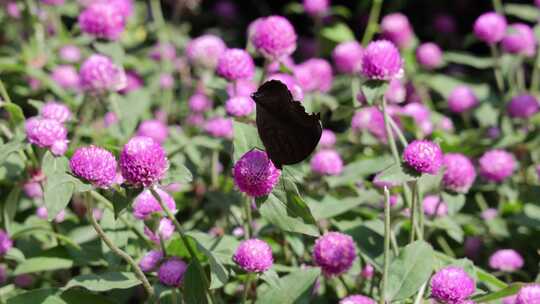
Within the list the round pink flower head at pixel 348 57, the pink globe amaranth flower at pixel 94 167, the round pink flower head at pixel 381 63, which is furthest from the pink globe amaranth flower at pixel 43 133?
the round pink flower head at pixel 348 57

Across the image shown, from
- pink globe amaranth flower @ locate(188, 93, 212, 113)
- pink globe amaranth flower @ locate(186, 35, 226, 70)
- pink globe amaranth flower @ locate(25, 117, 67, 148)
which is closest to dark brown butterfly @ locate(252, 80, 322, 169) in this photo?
pink globe amaranth flower @ locate(25, 117, 67, 148)

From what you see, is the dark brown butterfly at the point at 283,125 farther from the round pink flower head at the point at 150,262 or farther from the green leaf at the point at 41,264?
the green leaf at the point at 41,264

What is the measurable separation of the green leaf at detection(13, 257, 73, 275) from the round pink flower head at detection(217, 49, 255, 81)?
0.81 m

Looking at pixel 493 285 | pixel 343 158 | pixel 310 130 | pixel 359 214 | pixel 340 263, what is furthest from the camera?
pixel 343 158

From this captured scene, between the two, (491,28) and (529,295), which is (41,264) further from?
(491,28)

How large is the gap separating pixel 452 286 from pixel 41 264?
4.06ft

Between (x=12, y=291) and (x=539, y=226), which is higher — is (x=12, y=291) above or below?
below

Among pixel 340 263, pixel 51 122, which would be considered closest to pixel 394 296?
pixel 340 263

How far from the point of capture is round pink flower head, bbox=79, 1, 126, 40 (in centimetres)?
307

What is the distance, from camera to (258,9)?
5320 mm

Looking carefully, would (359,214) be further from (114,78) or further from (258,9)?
(258,9)

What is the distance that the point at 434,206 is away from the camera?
272cm

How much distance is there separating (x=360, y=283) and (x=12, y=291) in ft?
3.74

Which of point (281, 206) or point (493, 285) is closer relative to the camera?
point (281, 206)
